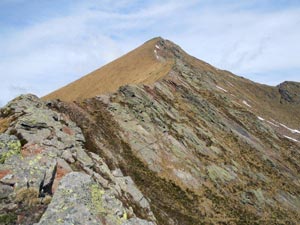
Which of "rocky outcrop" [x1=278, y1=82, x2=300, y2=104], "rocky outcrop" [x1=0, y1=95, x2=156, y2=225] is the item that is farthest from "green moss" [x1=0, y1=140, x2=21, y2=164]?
"rocky outcrop" [x1=278, y1=82, x2=300, y2=104]

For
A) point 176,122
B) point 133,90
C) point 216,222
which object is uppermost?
point 133,90

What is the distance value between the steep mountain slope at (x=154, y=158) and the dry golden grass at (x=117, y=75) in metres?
8.60

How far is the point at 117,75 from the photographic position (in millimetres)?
88875

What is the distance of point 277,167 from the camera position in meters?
58.5

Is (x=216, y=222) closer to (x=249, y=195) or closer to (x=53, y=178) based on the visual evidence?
(x=249, y=195)

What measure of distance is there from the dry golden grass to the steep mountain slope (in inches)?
339

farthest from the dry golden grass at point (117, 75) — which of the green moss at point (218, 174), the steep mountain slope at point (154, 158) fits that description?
the green moss at point (218, 174)

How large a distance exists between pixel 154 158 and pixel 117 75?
49484 mm

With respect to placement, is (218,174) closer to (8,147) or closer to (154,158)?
(154,158)

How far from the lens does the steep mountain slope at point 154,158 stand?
18.8 m

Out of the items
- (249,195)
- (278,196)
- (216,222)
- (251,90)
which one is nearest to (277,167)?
(278,196)

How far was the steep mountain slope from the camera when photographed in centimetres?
1880

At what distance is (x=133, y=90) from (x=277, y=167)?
26303 mm

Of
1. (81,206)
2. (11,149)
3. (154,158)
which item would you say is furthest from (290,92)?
(81,206)
